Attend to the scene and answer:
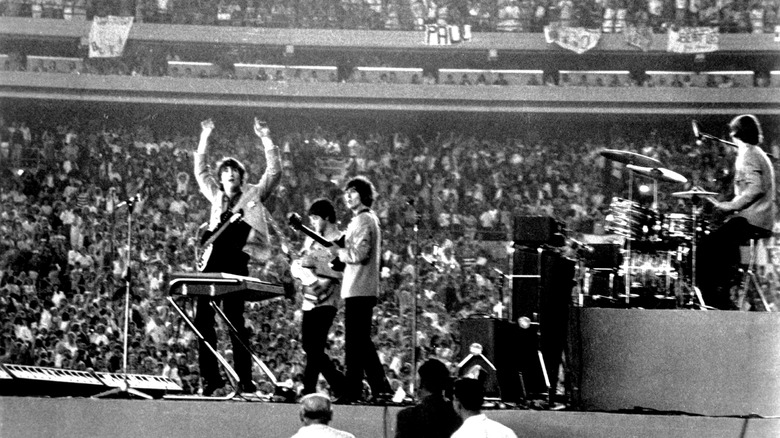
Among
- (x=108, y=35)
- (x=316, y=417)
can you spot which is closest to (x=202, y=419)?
(x=316, y=417)

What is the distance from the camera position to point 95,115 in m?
20.8

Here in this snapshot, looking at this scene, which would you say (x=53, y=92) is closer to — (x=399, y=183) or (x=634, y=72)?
(x=399, y=183)

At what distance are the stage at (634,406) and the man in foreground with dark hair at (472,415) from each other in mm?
1151

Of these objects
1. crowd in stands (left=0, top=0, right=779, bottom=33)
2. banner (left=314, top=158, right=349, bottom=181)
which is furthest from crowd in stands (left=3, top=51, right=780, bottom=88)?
banner (left=314, top=158, right=349, bottom=181)

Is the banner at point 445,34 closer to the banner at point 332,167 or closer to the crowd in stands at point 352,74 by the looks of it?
the crowd in stands at point 352,74

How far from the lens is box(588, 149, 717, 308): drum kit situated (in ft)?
21.9

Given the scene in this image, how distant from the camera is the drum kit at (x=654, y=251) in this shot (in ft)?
21.9

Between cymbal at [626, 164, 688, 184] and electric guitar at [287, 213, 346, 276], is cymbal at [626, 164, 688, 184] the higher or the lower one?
the higher one

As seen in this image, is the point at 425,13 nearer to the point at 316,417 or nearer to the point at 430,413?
the point at 430,413

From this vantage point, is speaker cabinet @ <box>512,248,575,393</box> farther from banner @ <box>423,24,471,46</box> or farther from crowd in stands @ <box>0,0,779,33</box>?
crowd in stands @ <box>0,0,779,33</box>

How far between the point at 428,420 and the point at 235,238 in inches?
80.0

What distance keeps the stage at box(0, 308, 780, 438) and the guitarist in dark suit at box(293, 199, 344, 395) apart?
0.53 meters

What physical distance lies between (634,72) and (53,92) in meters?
10.4

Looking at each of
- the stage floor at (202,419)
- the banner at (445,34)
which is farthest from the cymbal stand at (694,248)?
the banner at (445,34)
